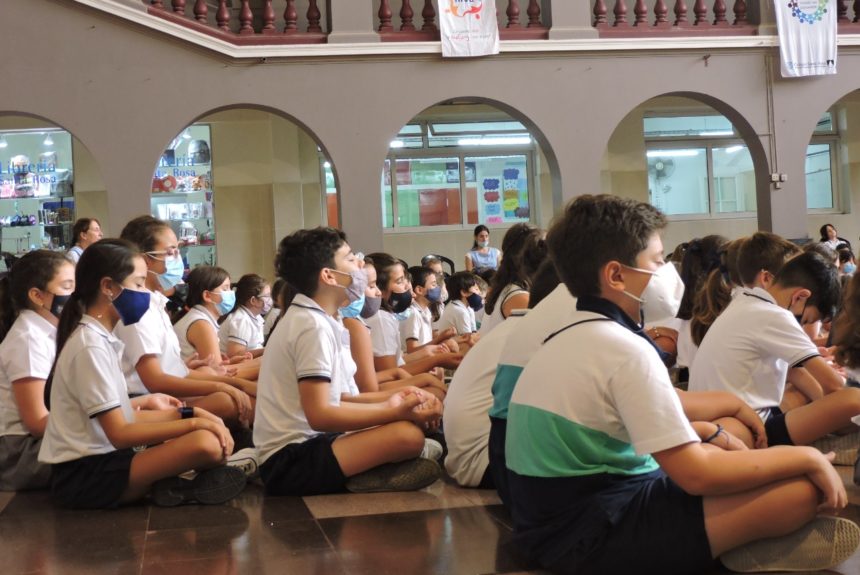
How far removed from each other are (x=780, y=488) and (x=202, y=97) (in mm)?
8722

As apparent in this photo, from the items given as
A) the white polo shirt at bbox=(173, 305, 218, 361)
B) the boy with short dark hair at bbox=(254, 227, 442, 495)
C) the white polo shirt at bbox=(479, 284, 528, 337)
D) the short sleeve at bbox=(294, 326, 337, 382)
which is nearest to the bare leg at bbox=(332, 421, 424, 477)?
the boy with short dark hair at bbox=(254, 227, 442, 495)

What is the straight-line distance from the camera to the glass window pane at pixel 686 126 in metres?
15.4

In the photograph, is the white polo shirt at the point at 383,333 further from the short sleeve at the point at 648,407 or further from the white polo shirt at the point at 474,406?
the short sleeve at the point at 648,407

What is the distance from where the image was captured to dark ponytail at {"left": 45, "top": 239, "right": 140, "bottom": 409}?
3.82 m

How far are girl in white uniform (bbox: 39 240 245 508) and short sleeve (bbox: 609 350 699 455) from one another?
192 cm

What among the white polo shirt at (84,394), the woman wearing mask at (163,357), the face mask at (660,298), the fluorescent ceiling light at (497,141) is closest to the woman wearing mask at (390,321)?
the woman wearing mask at (163,357)

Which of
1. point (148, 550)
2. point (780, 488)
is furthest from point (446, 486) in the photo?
point (780, 488)

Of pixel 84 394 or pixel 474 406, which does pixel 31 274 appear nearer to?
pixel 84 394

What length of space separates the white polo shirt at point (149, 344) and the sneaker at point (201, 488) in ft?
2.21

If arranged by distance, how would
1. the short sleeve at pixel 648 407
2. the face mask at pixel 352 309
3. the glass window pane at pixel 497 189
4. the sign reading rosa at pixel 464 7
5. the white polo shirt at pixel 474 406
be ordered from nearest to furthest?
the short sleeve at pixel 648 407
the white polo shirt at pixel 474 406
the face mask at pixel 352 309
the sign reading rosa at pixel 464 7
the glass window pane at pixel 497 189

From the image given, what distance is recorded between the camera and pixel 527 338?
130 inches

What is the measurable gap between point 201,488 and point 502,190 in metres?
11.8

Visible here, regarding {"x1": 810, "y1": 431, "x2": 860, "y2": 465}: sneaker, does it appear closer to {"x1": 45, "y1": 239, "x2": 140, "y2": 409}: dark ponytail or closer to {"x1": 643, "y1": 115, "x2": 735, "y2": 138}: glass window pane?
Answer: {"x1": 45, "y1": 239, "x2": 140, "y2": 409}: dark ponytail

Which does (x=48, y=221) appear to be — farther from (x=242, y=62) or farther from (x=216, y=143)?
(x=242, y=62)
